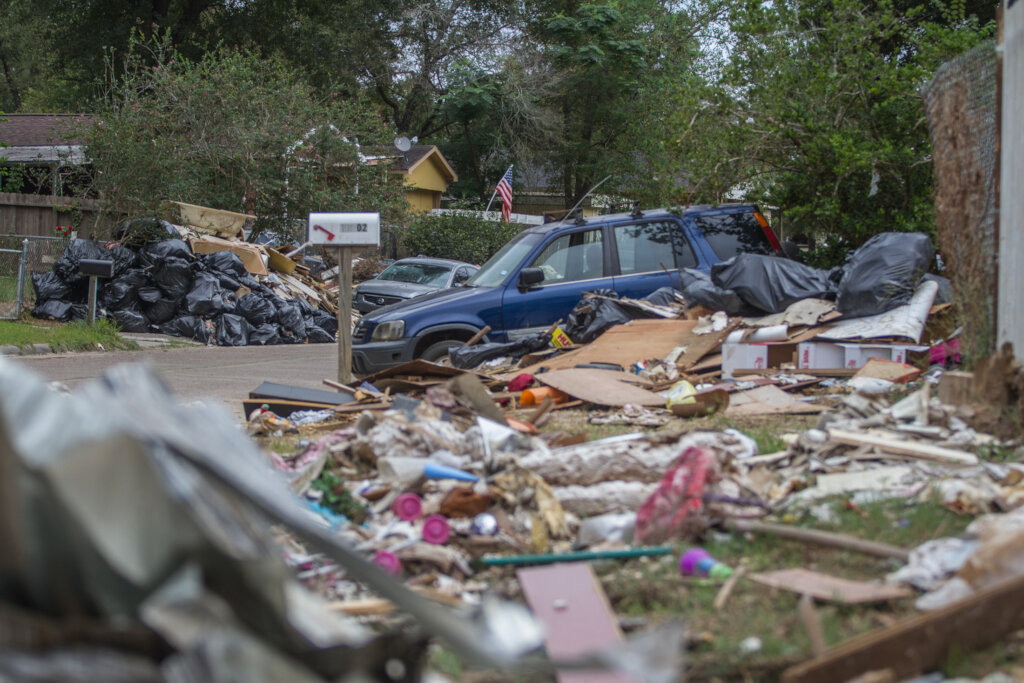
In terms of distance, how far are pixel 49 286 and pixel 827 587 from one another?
15.0 meters

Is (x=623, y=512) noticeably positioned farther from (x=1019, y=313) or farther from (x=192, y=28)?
(x=192, y=28)

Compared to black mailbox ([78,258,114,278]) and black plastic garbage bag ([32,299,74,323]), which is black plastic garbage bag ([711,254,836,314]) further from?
black plastic garbage bag ([32,299,74,323])

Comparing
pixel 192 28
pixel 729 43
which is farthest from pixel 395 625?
pixel 192 28

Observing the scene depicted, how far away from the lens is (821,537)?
3.85 m

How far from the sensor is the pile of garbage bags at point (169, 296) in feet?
50.6

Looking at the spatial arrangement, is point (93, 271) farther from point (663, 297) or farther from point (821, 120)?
point (821, 120)

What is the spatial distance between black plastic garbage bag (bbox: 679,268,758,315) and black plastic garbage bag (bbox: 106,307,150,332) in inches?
396

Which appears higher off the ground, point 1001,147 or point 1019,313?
point 1001,147

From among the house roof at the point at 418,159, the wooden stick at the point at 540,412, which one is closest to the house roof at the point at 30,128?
the house roof at the point at 418,159

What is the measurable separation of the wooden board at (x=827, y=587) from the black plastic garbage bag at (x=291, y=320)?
557 inches

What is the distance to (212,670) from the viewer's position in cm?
177

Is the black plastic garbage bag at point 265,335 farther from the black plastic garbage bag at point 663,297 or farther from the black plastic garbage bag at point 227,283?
the black plastic garbage bag at point 663,297

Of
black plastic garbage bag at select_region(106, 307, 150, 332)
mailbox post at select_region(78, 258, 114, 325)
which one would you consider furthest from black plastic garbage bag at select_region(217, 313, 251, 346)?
mailbox post at select_region(78, 258, 114, 325)

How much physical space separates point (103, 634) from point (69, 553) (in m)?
0.18
